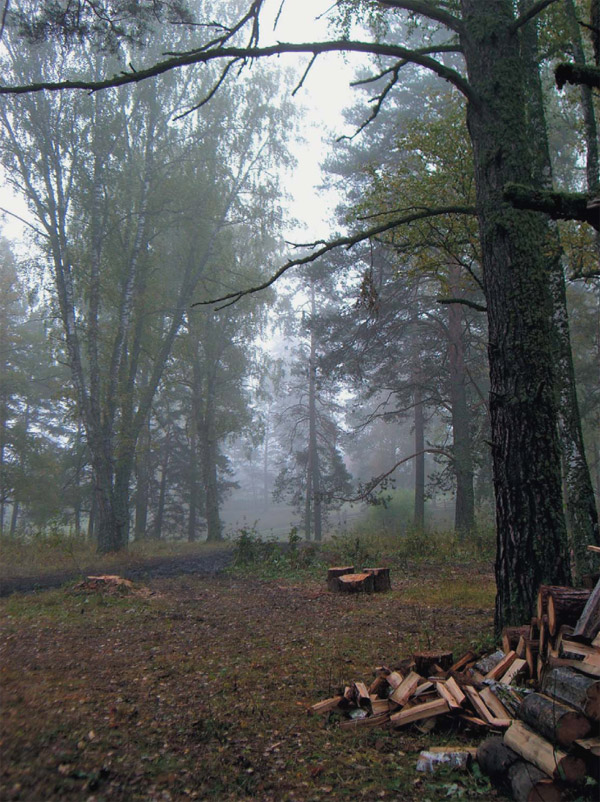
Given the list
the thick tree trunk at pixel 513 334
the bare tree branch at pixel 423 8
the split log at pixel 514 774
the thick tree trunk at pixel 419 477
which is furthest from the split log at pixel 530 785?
the thick tree trunk at pixel 419 477

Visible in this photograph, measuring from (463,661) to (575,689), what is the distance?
63.9 inches

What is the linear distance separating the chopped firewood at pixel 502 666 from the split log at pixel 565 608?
401 millimetres

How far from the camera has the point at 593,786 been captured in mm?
2914

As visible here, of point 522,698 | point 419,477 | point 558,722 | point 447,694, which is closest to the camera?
point 558,722

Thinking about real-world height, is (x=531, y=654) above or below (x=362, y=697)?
above

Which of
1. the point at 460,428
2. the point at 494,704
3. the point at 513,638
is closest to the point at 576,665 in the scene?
the point at 494,704

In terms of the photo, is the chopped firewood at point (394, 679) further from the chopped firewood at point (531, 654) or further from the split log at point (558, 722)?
the split log at point (558, 722)

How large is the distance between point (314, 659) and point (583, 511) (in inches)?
178

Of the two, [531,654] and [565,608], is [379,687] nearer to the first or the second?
[531,654]

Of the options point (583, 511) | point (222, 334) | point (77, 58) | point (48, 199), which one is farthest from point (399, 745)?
point (222, 334)

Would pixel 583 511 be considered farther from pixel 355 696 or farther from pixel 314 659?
pixel 355 696

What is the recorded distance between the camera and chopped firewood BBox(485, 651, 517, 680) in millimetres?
4301

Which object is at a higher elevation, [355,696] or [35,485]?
[35,485]

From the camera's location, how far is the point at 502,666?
4.35 m
